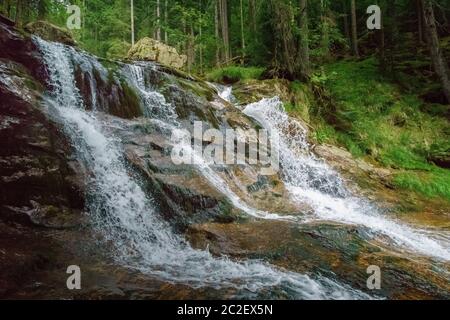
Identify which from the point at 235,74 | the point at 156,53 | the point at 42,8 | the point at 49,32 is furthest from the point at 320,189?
the point at 156,53

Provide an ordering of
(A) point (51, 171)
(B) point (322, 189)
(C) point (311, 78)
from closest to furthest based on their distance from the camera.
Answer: (A) point (51, 171) < (B) point (322, 189) < (C) point (311, 78)

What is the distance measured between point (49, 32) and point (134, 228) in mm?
11388

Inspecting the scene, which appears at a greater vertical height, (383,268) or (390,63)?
(390,63)

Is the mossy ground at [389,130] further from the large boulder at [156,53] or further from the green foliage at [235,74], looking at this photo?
the large boulder at [156,53]

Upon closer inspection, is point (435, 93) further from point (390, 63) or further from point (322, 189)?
point (322, 189)

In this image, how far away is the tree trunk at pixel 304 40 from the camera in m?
13.2

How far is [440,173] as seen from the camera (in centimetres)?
1097

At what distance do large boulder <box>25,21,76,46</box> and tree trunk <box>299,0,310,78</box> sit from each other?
8601 millimetres

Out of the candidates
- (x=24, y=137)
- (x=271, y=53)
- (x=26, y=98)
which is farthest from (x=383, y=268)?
(x=271, y=53)

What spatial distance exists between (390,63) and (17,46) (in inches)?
525

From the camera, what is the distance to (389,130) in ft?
42.8

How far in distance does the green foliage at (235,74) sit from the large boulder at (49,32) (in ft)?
18.8

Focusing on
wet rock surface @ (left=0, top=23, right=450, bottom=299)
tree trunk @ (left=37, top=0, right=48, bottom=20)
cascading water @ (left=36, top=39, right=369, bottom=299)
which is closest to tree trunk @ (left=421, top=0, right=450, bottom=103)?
wet rock surface @ (left=0, top=23, right=450, bottom=299)

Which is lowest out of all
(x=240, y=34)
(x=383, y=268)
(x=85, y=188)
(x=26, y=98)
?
(x=383, y=268)
